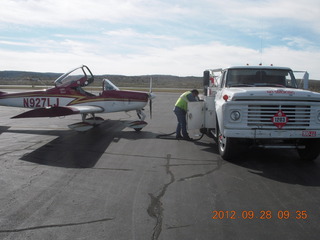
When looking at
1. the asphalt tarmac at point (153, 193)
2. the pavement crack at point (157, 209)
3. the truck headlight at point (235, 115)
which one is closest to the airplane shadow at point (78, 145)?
the asphalt tarmac at point (153, 193)

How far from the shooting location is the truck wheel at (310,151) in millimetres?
6582

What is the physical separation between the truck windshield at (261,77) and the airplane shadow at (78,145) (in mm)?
3484

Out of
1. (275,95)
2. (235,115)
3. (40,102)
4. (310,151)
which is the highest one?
(275,95)

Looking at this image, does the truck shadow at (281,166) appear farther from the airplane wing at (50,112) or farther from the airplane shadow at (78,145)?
the airplane wing at (50,112)

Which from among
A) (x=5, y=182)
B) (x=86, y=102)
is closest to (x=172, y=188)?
(x=5, y=182)

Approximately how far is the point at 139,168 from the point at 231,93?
2499mm

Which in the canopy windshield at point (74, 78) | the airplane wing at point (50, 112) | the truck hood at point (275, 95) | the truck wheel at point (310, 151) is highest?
the canopy windshield at point (74, 78)

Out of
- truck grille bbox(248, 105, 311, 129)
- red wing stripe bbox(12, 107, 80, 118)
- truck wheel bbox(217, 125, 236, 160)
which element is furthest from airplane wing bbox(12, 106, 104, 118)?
truck grille bbox(248, 105, 311, 129)

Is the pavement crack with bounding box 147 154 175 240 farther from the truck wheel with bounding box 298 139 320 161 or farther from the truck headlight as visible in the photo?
the truck wheel with bounding box 298 139 320 161

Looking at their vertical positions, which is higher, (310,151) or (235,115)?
(235,115)
